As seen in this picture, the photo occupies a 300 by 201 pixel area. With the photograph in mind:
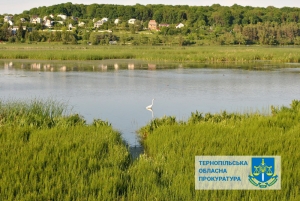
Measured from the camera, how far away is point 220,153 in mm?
4672

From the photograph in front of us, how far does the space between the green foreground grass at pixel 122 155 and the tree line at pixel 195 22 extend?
37.8 metres

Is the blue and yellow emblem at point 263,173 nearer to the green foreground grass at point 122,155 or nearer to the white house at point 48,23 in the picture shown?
the green foreground grass at point 122,155

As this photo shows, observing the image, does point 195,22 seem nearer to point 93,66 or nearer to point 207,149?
point 93,66

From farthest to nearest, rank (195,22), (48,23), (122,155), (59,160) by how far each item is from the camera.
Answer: (195,22), (48,23), (122,155), (59,160)

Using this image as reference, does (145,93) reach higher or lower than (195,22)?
lower

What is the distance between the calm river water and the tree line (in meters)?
28.6

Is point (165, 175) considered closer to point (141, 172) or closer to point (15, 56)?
point (141, 172)

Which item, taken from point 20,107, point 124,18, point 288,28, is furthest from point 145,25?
point 20,107

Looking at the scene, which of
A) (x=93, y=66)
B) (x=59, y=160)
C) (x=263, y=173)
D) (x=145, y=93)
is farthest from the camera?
(x=93, y=66)

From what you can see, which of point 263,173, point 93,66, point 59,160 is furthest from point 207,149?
point 93,66

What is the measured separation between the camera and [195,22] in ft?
235

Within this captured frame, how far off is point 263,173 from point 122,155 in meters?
1.48

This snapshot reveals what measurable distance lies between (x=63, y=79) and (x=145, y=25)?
191ft

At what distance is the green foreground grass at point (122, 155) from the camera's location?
3.56 m
